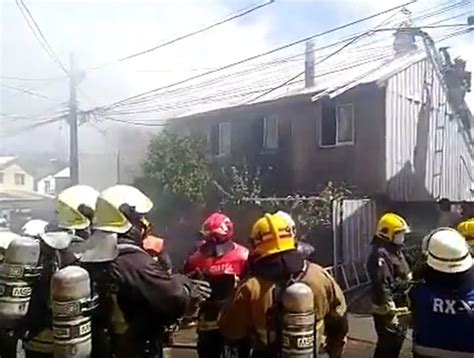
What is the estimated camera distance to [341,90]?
16.6 meters

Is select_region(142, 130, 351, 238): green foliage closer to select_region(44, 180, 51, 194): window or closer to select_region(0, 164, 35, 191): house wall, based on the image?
select_region(0, 164, 35, 191): house wall

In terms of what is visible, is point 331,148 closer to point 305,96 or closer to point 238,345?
point 305,96

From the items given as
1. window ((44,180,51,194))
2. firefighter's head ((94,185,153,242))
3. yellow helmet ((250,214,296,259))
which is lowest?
window ((44,180,51,194))

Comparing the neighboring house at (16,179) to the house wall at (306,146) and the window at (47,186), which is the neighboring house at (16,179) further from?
the house wall at (306,146)

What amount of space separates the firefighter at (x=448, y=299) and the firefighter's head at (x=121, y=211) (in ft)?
5.31

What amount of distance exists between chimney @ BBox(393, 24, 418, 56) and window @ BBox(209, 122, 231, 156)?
4.90 meters

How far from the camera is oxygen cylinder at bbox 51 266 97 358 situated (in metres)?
3.45

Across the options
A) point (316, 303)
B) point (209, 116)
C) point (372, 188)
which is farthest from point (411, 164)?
point (316, 303)

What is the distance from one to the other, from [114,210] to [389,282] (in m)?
2.76

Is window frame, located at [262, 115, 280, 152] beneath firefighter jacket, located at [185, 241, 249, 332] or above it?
above

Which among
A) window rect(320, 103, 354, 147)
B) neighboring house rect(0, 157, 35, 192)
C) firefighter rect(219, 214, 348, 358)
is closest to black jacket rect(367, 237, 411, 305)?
firefighter rect(219, 214, 348, 358)

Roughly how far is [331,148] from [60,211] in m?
13.5

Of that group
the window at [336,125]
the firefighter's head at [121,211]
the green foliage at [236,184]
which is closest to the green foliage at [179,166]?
the green foliage at [236,184]

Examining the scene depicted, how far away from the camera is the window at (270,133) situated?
19.1 meters
